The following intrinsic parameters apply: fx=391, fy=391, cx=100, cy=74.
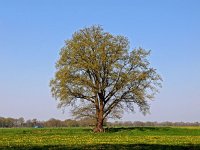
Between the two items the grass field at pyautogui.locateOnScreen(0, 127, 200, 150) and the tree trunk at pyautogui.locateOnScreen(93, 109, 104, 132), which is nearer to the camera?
the grass field at pyautogui.locateOnScreen(0, 127, 200, 150)

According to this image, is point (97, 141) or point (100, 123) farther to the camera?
point (100, 123)

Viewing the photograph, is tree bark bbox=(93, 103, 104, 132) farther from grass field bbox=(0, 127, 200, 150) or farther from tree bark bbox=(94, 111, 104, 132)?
grass field bbox=(0, 127, 200, 150)

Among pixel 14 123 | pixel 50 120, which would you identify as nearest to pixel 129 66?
pixel 50 120

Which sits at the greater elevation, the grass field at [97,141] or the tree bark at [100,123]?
the tree bark at [100,123]

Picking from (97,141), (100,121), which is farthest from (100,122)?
(97,141)

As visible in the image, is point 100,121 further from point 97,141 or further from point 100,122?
point 97,141

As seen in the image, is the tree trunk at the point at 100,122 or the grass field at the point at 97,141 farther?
the tree trunk at the point at 100,122

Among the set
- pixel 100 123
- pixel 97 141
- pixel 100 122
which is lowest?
pixel 97 141

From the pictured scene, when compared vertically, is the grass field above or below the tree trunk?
below

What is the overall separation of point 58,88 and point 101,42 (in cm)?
933

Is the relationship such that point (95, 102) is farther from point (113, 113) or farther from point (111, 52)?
point (111, 52)

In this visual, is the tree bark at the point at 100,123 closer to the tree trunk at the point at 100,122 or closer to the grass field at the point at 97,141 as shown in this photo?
the tree trunk at the point at 100,122

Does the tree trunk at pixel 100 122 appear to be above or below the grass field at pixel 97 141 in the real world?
above

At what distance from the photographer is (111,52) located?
5775cm
